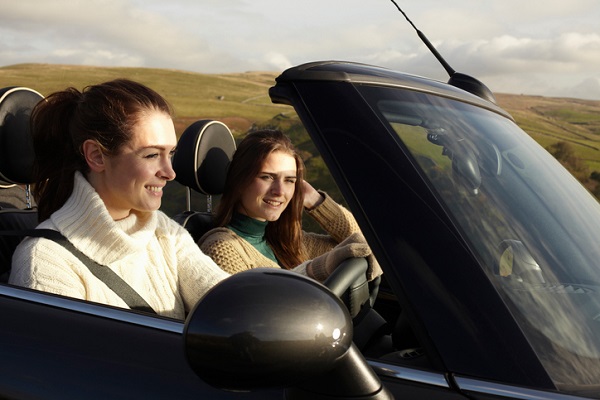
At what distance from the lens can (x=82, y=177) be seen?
7.20 ft

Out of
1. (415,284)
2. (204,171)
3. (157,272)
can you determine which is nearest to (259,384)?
(415,284)

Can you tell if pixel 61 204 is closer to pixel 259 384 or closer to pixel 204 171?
pixel 204 171

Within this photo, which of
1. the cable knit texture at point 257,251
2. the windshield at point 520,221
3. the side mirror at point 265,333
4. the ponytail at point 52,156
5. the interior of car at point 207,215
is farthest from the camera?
the cable knit texture at point 257,251

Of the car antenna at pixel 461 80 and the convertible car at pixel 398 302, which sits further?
the car antenna at pixel 461 80

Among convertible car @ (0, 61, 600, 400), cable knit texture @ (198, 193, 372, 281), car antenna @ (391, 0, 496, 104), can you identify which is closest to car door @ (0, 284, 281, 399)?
convertible car @ (0, 61, 600, 400)

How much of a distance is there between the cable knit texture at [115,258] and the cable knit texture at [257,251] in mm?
356

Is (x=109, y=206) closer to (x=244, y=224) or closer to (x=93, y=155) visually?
(x=93, y=155)

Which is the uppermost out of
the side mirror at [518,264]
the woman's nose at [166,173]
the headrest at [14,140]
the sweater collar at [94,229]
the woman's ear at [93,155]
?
the headrest at [14,140]

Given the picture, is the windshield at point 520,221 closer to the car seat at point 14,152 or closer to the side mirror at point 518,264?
the side mirror at point 518,264

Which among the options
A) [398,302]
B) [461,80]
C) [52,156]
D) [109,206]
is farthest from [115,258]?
[461,80]

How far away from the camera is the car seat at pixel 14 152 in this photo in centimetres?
225

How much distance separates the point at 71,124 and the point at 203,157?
2.69ft

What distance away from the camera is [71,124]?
229 cm

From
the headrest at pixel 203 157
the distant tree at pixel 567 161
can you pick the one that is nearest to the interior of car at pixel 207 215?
the headrest at pixel 203 157
